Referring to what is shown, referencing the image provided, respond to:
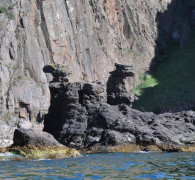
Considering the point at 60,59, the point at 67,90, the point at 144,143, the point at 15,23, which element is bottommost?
the point at 144,143

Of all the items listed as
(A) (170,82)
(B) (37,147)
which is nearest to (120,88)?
(B) (37,147)

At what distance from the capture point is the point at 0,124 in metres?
49.0

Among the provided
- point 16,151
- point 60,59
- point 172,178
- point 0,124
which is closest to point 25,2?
point 60,59

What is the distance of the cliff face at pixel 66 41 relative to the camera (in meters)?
54.5

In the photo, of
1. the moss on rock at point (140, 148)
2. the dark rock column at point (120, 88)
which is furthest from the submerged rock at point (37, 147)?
the dark rock column at point (120, 88)

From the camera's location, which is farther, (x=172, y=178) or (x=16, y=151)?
(x=16, y=151)

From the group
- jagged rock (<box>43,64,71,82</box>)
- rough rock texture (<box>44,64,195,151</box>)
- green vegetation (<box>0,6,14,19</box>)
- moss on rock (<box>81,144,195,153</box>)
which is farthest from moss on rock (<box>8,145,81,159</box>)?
green vegetation (<box>0,6,14,19</box>)

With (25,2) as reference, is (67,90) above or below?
below

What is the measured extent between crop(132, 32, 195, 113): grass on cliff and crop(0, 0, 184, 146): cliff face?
2545 mm

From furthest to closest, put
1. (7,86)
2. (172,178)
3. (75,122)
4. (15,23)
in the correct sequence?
(15,23) < (7,86) < (75,122) < (172,178)

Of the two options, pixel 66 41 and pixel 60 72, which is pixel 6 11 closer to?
pixel 66 41

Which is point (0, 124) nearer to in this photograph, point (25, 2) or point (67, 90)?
point (67, 90)

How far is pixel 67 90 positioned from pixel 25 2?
26.1m

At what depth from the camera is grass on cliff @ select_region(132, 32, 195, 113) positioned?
62.1 m
